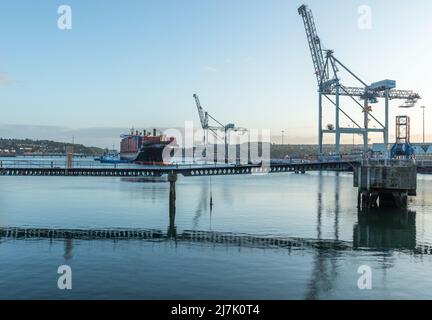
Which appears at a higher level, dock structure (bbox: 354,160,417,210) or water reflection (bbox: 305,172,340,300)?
dock structure (bbox: 354,160,417,210)

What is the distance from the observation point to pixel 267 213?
5375 centimetres

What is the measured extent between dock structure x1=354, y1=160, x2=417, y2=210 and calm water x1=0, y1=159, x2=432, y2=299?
9.28 feet

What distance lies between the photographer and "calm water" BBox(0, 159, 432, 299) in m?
23.3

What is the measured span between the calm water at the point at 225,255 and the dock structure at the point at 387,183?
2830 mm

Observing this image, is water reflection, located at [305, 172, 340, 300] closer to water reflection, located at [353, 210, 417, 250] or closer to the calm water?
the calm water

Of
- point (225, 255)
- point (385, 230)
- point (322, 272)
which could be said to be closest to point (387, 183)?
point (385, 230)

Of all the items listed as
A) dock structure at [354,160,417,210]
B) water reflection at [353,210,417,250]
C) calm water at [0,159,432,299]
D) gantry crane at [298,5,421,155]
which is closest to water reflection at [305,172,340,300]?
calm water at [0,159,432,299]

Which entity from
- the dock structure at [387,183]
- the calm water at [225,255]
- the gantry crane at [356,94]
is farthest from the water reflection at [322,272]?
the gantry crane at [356,94]

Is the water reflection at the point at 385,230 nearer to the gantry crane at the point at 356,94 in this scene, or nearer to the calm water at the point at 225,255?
the calm water at the point at 225,255

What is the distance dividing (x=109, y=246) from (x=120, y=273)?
27.6 ft

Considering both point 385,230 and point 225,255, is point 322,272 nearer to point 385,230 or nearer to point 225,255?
point 225,255

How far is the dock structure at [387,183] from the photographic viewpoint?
2185 inches
